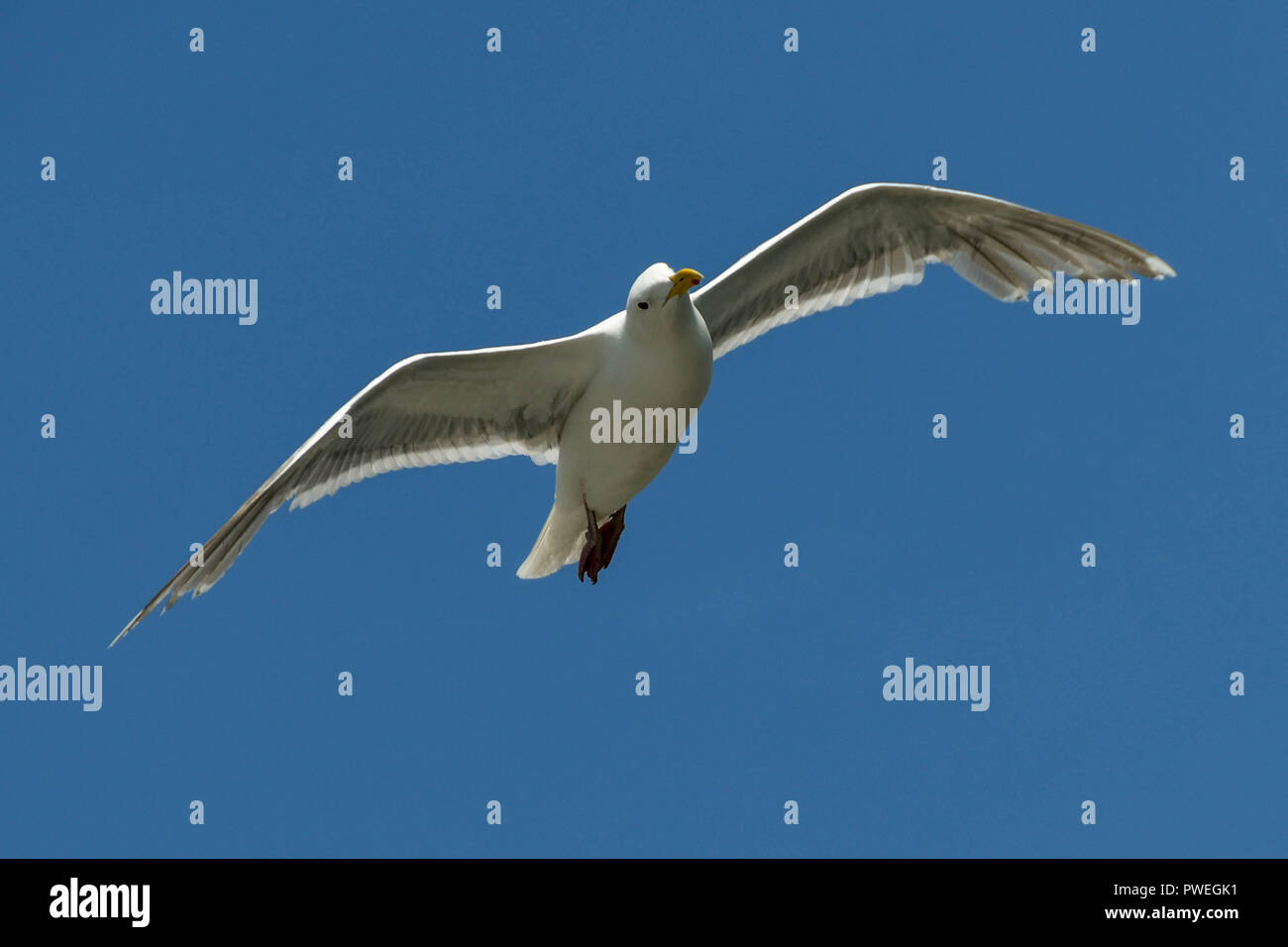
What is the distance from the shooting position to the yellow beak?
899 cm

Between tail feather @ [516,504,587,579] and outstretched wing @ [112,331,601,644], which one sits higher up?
outstretched wing @ [112,331,601,644]

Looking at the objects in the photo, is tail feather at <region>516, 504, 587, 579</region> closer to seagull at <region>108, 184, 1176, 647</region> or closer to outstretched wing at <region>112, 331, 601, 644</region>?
seagull at <region>108, 184, 1176, 647</region>

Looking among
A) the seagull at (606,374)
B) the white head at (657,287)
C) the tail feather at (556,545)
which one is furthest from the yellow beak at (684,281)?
the tail feather at (556,545)

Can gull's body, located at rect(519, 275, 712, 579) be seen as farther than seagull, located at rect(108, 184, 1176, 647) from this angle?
No

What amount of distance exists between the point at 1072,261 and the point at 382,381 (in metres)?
4.14

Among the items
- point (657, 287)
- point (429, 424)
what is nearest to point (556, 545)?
point (429, 424)

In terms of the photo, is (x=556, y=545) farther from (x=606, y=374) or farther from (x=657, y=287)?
(x=657, y=287)

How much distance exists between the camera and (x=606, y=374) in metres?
9.67

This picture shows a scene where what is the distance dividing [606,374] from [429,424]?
51.8 inches

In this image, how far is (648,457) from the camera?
9.60 meters

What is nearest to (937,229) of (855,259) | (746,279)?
(855,259)

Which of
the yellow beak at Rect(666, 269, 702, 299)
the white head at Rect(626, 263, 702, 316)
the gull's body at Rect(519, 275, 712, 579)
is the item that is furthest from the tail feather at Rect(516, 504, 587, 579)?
the yellow beak at Rect(666, 269, 702, 299)

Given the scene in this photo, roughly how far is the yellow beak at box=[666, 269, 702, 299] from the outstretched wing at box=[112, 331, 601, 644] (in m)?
0.79

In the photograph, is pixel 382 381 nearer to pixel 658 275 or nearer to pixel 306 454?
pixel 306 454
